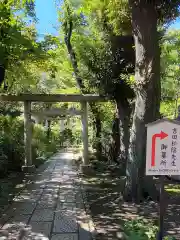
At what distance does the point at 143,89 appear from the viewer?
623cm

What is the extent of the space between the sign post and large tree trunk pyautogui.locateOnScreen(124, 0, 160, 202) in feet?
9.34

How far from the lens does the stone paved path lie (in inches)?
179

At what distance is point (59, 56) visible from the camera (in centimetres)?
1347

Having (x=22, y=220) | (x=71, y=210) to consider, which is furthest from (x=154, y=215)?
(x=22, y=220)

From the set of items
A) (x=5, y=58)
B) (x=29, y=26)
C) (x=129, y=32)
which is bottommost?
(x=5, y=58)

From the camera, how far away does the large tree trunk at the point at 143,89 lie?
611 centimetres

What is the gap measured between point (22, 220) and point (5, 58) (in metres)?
5.35

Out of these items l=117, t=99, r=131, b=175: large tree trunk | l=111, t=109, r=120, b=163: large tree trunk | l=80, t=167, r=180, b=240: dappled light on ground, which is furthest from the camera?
l=111, t=109, r=120, b=163: large tree trunk

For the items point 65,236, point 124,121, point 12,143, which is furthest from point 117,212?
point 12,143

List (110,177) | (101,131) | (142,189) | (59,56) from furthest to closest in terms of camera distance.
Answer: (101,131)
(59,56)
(110,177)
(142,189)

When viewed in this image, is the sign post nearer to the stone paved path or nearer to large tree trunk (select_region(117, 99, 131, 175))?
the stone paved path

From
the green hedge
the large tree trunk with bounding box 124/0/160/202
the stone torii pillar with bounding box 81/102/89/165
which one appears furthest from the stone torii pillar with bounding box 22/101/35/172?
the large tree trunk with bounding box 124/0/160/202

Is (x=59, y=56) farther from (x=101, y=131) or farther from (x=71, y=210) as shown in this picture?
(x=71, y=210)

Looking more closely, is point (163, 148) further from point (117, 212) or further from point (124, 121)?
point (124, 121)
